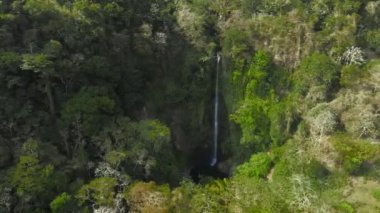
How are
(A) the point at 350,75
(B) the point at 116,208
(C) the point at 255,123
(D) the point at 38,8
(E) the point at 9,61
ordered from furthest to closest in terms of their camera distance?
(C) the point at 255,123 < (A) the point at 350,75 < (D) the point at 38,8 < (E) the point at 9,61 < (B) the point at 116,208

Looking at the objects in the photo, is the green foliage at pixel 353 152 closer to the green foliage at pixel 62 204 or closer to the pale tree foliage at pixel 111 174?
the pale tree foliage at pixel 111 174

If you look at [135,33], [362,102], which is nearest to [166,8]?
[135,33]

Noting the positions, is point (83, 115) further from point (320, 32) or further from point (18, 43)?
point (320, 32)

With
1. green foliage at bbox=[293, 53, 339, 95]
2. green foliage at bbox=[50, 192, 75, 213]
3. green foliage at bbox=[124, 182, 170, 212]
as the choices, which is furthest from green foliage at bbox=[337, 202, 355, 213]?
green foliage at bbox=[50, 192, 75, 213]

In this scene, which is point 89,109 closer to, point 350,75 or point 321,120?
point 321,120

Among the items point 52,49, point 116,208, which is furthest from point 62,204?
point 52,49

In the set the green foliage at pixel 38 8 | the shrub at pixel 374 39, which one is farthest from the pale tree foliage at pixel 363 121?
the green foliage at pixel 38 8
